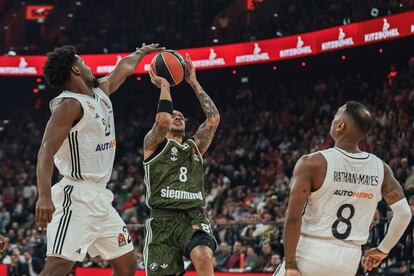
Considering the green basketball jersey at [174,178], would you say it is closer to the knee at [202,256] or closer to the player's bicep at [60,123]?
the knee at [202,256]

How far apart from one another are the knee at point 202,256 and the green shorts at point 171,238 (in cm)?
10

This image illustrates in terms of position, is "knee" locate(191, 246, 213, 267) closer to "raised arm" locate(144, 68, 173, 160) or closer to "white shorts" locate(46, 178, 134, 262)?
"white shorts" locate(46, 178, 134, 262)

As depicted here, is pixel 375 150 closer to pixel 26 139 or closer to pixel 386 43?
pixel 386 43

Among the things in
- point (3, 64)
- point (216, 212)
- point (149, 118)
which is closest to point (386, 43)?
point (216, 212)

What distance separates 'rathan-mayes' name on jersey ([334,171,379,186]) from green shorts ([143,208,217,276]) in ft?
6.66

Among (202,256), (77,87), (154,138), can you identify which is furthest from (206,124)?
(77,87)

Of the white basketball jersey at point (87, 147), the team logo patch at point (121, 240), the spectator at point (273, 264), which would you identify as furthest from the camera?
the spectator at point (273, 264)

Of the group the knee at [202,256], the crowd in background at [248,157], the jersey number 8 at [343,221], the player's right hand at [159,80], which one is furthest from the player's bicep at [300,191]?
the crowd in background at [248,157]

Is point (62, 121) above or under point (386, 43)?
under

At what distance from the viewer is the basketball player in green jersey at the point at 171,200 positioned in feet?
22.2

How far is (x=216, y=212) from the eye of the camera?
1739 cm

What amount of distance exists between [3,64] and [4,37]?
242 centimetres

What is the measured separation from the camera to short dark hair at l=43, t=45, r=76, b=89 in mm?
5955

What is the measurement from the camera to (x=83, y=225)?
575 centimetres
